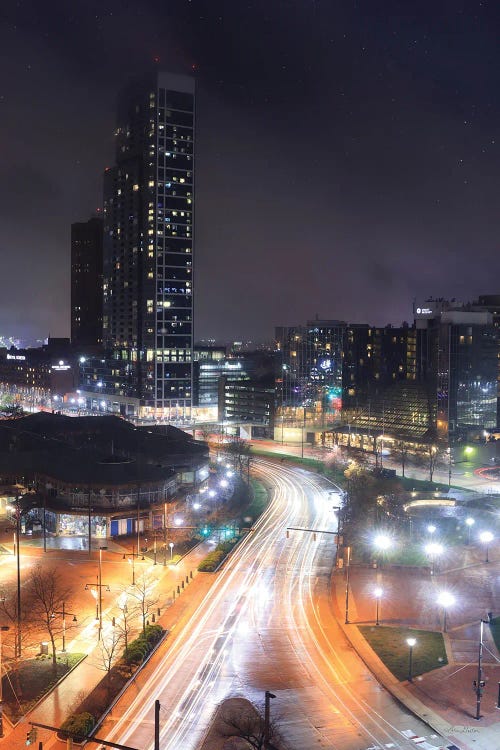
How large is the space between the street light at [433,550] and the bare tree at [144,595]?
57.6 ft

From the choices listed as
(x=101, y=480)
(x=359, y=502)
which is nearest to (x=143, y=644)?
(x=101, y=480)

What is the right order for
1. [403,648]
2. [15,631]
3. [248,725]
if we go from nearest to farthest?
1. [248,725]
2. [403,648]
3. [15,631]

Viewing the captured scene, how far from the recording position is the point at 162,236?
124375 mm

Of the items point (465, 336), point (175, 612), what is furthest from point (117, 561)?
point (465, 336)

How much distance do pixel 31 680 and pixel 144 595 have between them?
7533mm

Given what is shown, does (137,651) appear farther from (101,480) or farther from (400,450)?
(400,450)

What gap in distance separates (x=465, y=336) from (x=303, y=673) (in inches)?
2945

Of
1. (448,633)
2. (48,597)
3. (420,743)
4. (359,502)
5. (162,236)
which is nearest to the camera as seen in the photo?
(420,743)

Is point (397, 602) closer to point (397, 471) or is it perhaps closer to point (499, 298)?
point (397, 471)

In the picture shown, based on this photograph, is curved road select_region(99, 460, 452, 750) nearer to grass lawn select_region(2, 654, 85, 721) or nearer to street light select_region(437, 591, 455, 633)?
grass lawn select_region(2, 654, 85, 721)

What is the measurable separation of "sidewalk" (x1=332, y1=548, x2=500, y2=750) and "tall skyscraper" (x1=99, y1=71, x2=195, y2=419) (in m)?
87.0

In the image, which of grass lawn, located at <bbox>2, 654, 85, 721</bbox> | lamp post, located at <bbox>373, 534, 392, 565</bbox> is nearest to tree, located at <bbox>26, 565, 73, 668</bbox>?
grass lawn, located at <bbox>2, 654, 85, 721</bbox>

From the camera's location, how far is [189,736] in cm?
2386

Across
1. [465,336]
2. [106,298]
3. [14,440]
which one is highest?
[106,298]
